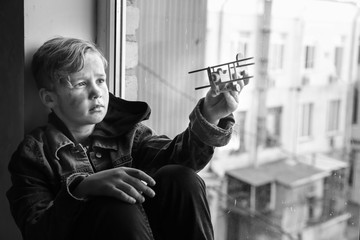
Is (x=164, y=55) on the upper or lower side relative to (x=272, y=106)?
upper

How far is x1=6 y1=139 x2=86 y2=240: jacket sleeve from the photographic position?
71 cm

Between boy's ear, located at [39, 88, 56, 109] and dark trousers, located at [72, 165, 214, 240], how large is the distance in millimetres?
312

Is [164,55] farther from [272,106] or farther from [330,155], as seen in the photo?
[272,106]

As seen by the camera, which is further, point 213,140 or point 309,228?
point 309,228

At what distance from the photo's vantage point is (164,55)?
1.29 meters

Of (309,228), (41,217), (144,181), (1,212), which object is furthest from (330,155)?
(1,212)

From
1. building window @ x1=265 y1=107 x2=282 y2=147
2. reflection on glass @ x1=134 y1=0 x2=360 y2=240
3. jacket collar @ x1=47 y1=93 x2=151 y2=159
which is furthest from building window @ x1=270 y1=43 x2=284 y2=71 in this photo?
jacket collar @ x1=47 y1=93 x2=151 y2=159

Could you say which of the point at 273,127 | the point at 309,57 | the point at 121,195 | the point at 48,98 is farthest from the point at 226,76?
the point at 273,127

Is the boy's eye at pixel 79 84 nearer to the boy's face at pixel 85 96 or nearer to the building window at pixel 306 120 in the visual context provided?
the boy's face at pixel 85 96

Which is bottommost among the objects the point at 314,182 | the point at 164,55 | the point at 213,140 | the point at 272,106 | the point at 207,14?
the point at 314,182

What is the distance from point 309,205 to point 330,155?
0.40 metres

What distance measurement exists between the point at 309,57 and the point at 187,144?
2.68ft

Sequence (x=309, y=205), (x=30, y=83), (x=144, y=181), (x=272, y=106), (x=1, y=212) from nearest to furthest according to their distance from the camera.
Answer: (x=144, y=181) → (x=30, y=83) → (x=1, y=212) → (x=309, y=205) → (x=272, y=106)

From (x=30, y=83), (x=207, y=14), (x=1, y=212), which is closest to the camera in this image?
(x=30, y=83)
